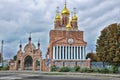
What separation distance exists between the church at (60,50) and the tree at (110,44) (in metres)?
9.34

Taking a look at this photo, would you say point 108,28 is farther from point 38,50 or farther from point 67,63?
point 38,50

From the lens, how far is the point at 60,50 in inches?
2719

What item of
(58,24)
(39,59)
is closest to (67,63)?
(39,59)

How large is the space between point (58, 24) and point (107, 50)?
131ft

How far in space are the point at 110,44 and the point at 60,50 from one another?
26.6 meters

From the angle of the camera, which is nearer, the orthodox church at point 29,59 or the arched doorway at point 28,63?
the orthodox church at point 29,59

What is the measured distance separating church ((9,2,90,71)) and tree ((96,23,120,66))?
934 centimetres

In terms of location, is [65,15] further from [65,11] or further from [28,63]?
[28,63]

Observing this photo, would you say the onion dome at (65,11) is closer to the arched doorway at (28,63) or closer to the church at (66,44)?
the church at (66,44)

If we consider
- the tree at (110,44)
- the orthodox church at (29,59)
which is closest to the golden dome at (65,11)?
the orthodox church at (29,59)

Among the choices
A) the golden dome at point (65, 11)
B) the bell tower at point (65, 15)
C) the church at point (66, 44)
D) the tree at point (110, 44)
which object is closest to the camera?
the tree at point (110, 44)

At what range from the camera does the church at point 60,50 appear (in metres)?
56.6

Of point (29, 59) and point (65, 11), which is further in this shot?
point (65, 11)

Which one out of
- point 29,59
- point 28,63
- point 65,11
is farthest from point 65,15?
point 28,63
